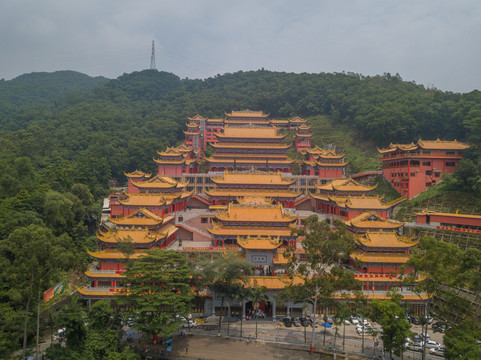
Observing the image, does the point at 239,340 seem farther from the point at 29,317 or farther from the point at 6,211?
the point at 6,211

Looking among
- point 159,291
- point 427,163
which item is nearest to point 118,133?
point 427,163

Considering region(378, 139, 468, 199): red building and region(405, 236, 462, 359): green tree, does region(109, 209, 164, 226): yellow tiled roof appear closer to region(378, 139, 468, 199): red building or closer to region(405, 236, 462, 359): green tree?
region(405, 236, 462, 359): green tree

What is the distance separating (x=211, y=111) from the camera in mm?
94562

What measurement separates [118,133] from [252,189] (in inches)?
1929

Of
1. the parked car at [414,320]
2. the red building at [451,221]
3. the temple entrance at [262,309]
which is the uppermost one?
the red building at [451,221]

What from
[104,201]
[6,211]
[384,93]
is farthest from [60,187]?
[384,93]

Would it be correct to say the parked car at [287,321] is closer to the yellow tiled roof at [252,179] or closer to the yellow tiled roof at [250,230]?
the yellow tiled roof at [250,230]

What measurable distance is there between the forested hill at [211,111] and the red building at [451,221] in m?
17.7

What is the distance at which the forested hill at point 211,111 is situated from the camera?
63.8m

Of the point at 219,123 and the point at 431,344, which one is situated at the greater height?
the point at 219,123

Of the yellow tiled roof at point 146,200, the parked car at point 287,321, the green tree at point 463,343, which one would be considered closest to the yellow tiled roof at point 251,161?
the yellow tiled roof at point 146,200

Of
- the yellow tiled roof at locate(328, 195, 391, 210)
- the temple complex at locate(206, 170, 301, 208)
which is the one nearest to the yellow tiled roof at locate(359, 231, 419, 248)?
the yellow tiled roof at locate(328, 195, 391, 210)

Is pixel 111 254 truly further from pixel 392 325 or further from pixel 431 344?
pixel 431 344

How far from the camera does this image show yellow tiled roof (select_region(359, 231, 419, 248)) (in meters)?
29.0
